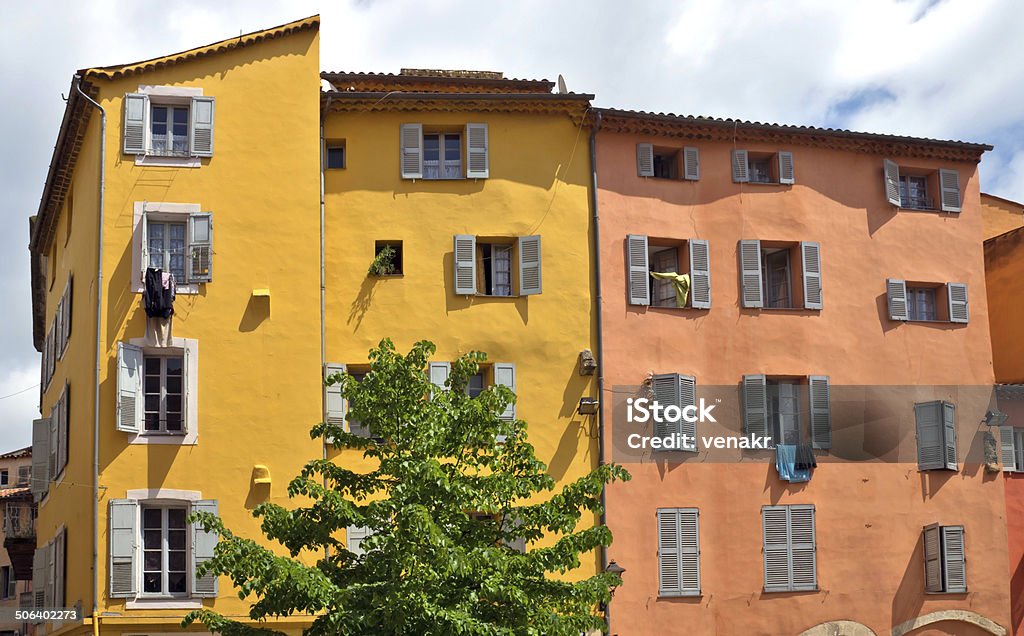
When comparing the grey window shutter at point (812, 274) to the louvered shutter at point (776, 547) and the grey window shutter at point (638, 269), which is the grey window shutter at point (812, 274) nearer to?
the grey window shutter at point (638, 269)

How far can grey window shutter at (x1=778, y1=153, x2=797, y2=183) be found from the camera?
1342 inches

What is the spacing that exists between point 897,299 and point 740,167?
16.2 feet

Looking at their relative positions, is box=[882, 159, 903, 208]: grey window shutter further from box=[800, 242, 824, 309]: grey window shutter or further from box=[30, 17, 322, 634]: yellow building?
box=[30, 17, 322, 634]: yellow building

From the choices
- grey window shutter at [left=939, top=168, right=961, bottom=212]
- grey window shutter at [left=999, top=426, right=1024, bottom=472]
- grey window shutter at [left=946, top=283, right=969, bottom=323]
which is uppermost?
grey window shutter at [left=939, top=168, right=961, bottom=212]

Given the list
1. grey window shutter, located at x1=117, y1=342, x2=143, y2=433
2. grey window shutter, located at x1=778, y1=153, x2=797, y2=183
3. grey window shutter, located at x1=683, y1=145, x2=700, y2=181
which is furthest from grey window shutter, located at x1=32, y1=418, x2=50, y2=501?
grey window shutter, located at x1=778, y1=153, x2=797, y2=183

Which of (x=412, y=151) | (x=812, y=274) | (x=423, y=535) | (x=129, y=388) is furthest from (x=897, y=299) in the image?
(x=129, y=388)

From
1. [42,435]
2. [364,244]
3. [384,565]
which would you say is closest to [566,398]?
[364,244]

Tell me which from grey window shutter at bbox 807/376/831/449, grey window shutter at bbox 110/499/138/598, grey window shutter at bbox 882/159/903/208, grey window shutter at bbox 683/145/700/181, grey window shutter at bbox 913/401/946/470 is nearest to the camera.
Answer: grey window shutter at bbox 110/499/138/598

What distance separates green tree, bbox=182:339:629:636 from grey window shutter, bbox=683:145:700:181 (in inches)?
430

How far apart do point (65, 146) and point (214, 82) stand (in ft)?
14.7

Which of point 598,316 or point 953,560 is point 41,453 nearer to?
point 598,316

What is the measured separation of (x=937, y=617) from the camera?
32844 mm

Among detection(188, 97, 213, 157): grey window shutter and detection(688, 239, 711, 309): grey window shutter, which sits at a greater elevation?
detection(188, 97, 213, 157): grey window shutter

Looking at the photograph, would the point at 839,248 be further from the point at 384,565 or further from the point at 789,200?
the point at 384,565
